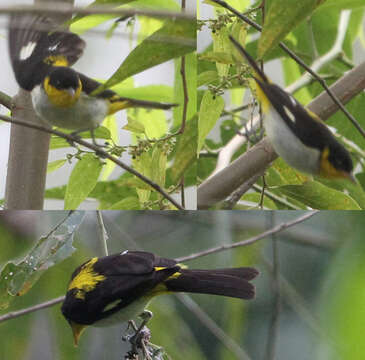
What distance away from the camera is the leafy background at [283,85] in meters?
1.41

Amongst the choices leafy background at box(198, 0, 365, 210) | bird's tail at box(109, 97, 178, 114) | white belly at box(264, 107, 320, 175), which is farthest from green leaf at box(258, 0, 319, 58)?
bird's tail at box(109, 97, 178, 114)

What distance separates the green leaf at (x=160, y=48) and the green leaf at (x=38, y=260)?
1.04 feet

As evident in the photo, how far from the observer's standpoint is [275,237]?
4.80 ft

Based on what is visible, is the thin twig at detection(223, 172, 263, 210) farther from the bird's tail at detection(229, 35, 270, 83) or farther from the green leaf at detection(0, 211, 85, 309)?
the green leaf at detection(0, 211, 85, 309)

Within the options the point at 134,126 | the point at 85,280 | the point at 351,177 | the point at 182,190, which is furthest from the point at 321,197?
the point at 85,280

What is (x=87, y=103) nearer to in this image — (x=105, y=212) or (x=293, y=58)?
(x=105, y=212)

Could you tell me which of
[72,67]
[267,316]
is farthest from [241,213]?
[72,67]

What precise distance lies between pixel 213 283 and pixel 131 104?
42 centimetres

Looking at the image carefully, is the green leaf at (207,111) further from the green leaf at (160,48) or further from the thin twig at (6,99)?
the thin twig at (6,99)

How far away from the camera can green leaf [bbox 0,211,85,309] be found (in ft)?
4.77

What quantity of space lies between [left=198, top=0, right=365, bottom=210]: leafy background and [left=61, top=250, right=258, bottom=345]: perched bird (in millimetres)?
171

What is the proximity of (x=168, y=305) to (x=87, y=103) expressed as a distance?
0.48 m

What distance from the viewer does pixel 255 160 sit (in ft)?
4.63

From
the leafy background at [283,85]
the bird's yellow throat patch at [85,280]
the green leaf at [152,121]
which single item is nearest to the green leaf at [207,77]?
the leafy background at [283,85]
